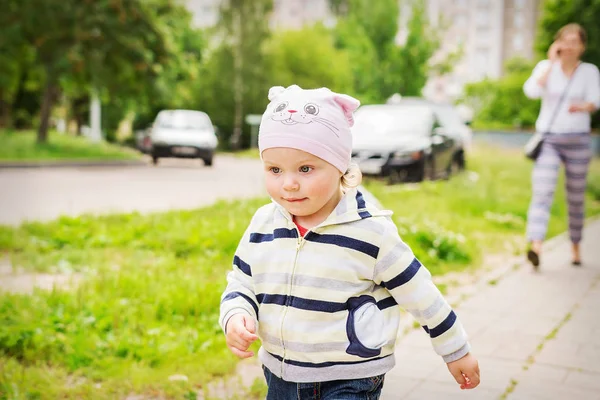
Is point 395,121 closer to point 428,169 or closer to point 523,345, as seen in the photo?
point 428,169

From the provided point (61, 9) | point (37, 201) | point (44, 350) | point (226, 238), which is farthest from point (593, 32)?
point (44, 350)

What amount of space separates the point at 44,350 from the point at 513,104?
180 feet

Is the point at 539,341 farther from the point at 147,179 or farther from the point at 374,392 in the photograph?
the point at 147,179

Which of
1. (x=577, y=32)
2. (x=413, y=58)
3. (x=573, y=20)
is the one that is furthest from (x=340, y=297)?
(x=573, y=20)

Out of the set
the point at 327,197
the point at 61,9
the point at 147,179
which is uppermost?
the point at 61,9

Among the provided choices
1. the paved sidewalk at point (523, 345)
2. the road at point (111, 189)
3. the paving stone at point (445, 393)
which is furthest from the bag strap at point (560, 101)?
the road at point (111, 189)

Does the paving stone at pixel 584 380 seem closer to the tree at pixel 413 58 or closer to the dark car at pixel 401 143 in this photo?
the dark car at pixel 401 143

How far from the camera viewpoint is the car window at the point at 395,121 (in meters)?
14.8

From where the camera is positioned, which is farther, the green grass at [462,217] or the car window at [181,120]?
the car window at [181,120]

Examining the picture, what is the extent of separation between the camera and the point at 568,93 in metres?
6.31

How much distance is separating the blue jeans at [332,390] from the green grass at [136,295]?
1.10 m

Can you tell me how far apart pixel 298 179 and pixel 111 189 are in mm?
12975

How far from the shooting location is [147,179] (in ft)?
57.1

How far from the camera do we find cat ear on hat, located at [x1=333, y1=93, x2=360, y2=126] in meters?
2.28
